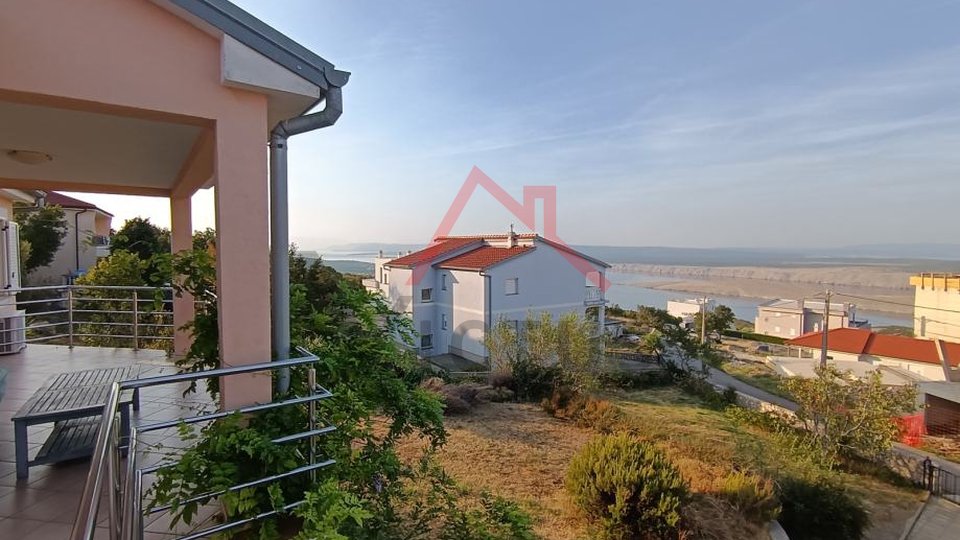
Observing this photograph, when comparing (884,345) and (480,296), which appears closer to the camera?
(480,296)

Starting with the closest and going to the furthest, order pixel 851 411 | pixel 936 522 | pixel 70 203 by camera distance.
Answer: pixel 936 522 → pixel 851 411 → pixel 70 203

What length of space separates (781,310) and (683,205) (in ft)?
71.4

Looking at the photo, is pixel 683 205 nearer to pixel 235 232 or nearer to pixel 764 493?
pixel 764 493

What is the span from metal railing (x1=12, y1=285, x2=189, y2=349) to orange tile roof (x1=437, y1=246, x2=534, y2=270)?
14.1m

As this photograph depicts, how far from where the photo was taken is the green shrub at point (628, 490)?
494cm

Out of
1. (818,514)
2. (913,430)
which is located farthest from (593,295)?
(818,514)

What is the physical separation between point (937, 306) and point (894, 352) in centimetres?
877

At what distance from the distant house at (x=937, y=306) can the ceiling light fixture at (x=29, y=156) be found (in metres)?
39.4

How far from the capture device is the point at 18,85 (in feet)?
7.30

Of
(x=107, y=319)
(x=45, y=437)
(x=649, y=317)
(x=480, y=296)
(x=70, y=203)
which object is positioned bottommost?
(x=649, y=317)

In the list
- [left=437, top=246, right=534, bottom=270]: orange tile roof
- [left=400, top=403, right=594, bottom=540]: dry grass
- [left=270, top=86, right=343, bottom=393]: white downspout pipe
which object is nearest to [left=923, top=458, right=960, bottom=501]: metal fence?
[left=400, top=403, right=594, bottom=540]: dry grass

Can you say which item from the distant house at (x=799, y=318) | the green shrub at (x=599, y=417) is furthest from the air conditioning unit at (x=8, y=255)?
the distant house at (x=799, y=318)

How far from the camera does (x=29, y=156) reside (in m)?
4.38

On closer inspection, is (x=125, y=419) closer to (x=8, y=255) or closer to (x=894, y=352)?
(x=8, y=255)
